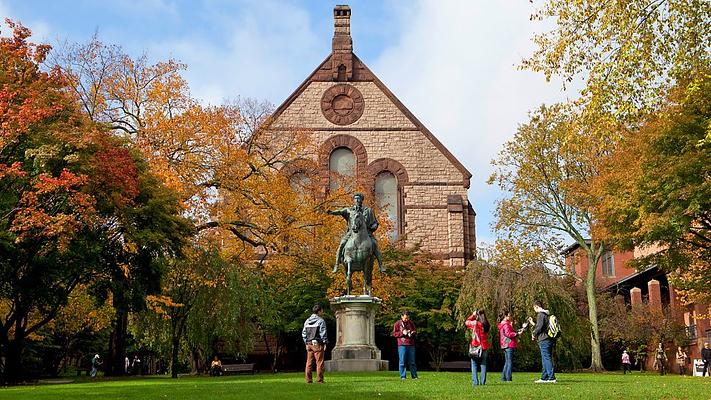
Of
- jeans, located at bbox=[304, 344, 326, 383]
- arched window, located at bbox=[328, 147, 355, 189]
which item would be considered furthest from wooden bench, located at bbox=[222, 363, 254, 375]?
jeans, located at bbox=[304, 344, 326, 383]

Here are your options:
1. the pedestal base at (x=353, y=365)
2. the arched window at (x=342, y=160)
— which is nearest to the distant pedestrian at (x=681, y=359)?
the arched window at (x=342, y=160)

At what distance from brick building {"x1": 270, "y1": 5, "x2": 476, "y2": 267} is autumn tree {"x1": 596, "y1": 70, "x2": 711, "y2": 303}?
15963 millimetres

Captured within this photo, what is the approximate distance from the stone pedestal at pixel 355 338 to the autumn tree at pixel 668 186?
28.2 feet

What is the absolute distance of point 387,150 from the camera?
1752 inches

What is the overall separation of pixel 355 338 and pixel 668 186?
31.5 ft

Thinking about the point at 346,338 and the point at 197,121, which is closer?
the point at 346,338

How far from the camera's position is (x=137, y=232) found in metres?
24.4

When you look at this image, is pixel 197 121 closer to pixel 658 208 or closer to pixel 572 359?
pixel 658 208

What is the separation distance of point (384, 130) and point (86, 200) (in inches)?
1029

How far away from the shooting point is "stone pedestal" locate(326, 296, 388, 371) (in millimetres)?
20266

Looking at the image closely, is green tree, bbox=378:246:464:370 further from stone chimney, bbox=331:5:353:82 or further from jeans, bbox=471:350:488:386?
jeans, bbox=471:350:488:386

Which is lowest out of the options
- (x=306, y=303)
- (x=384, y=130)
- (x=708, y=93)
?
(x=306, y=303)

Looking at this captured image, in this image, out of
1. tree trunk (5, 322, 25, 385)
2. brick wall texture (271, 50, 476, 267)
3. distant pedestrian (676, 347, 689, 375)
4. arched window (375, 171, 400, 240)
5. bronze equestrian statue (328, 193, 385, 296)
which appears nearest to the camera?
bronze equestrian statue (328, 193, 385, 296)

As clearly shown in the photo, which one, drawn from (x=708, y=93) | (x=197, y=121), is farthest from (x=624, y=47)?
(x=197, y=121)
